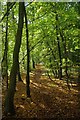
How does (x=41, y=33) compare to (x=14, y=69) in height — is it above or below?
above

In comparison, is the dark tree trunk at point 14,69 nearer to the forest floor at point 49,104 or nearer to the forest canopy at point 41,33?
the forest canopy at point 41,33

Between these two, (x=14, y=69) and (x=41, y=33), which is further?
(x=41, y=33)

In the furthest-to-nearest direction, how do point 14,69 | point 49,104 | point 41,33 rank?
point 41,33, point 49,104, point 14,69

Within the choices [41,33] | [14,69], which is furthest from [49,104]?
[41,33]

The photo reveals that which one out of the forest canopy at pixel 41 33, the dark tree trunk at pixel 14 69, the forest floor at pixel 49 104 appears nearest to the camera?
the dark tree trunk at pixel 14 69

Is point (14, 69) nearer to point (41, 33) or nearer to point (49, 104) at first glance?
point (49, 104)

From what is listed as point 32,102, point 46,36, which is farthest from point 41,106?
point 46,36

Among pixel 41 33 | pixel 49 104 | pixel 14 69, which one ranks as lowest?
pixel 49 104

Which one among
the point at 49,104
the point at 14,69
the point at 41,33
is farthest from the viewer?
the point at 41,33

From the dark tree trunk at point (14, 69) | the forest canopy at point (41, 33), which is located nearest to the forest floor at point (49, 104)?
the dark tree trunk at point (14, 69)

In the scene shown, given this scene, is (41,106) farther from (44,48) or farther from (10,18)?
(44,48)

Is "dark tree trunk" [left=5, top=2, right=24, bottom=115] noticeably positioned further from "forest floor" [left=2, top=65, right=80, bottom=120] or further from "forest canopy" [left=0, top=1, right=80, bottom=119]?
"forest floor" [left=2, top=65, right=80, bottom=120]

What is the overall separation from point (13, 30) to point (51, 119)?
957 centimetres

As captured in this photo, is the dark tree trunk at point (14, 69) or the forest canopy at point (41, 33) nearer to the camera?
the dark tree trunk at point (14, 69)
